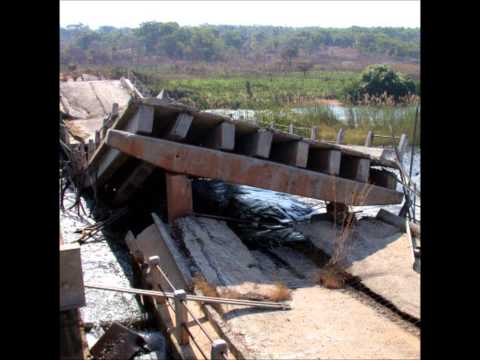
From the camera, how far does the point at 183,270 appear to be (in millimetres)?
7934

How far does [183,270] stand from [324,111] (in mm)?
17003

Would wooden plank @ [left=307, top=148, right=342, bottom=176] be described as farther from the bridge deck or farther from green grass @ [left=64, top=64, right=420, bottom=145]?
green grass @ [left=64, top=64, right=420, bottom=145]

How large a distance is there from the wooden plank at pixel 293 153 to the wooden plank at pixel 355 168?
1.27 metres

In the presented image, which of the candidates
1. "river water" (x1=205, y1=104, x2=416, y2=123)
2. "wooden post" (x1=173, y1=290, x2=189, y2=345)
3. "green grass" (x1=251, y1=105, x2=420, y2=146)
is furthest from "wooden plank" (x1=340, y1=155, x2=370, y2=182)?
"river water" (x1=205, y1=104, x2=416, y2=123)

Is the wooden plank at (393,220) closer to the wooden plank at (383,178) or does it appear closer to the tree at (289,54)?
the wooden plank at (383,178)

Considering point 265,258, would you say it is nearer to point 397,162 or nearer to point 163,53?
point 397,162

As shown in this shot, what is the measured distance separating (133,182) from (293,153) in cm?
333

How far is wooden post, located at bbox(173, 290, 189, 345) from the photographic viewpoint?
5.95 meters

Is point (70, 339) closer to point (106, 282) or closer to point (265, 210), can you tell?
point (106, 282)

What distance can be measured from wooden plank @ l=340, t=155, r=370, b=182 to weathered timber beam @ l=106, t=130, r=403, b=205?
31cm

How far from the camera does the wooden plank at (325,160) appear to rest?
10828mm

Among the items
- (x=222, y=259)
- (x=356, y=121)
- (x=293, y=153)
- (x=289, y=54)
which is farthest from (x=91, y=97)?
(x=289, y=54)

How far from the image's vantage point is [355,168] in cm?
1140
